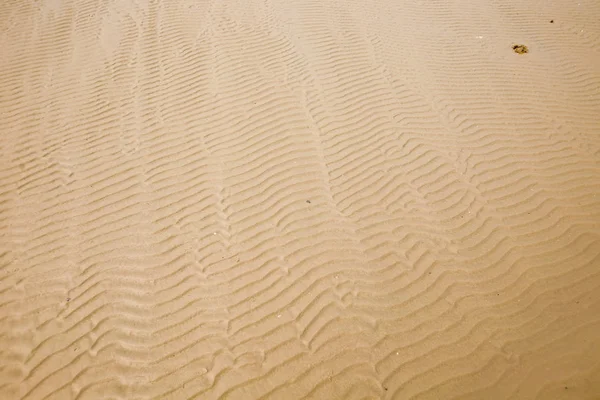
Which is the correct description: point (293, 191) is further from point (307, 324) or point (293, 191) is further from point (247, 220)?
point (307, 324)

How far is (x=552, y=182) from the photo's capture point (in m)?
5.54

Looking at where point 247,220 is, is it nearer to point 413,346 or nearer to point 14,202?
point 413,346

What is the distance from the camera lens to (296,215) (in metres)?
5.05

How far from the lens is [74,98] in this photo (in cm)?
694

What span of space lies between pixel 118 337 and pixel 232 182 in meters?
2.49

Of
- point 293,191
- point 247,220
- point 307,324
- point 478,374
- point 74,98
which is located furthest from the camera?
point 74,98

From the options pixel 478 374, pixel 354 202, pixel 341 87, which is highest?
pixel 341 87

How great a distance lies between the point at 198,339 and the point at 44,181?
363cm

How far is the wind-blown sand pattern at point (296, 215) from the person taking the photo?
12.3 ft

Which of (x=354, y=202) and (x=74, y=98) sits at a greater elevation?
(x=74, y=98)

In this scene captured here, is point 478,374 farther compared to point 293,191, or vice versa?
point 293,191

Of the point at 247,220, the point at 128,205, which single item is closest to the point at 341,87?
the point at 247,220

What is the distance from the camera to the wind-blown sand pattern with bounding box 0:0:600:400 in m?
Result: 3.74

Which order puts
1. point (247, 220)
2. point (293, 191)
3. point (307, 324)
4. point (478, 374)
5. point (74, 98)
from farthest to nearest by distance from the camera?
point (74, 98), point (293, 191), point (247, 220), point (307, 324), point (478, 374)
